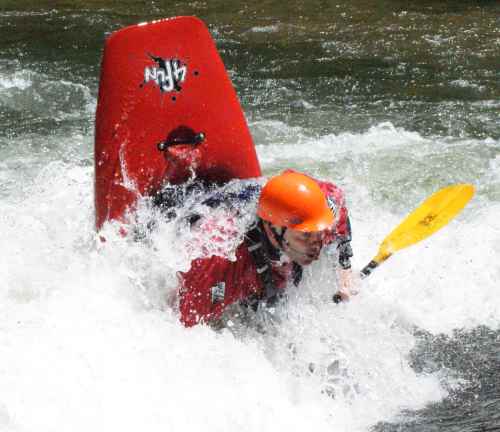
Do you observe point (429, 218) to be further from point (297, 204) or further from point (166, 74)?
point (166, 74)

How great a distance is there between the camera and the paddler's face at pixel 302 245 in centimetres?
292

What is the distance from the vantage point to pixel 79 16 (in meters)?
9.39

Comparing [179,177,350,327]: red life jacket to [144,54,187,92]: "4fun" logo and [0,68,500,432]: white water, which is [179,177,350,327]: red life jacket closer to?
[0,68,500,432]: white water

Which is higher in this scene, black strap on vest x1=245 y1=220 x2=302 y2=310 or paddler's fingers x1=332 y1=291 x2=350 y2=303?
black strap on vest x1=245 y1=220 x2=302 y2=310

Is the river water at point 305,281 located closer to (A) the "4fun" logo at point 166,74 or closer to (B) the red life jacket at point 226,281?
(B) the red life jacket at point 226,281

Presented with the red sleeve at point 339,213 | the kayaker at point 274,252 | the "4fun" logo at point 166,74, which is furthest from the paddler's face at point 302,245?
the "4fun" logo at point 166,74

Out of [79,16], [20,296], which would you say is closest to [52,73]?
[79,16]

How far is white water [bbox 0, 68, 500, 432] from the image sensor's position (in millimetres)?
2945

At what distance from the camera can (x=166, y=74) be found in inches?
148

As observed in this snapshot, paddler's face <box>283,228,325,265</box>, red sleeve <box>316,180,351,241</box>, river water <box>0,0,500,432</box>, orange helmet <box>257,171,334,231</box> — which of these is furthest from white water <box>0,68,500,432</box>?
orange helmet <box>257,171,334,231</box>

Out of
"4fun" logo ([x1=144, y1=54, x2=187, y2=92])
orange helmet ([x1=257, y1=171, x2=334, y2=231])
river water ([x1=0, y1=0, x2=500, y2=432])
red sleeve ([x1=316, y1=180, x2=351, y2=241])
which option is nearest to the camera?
orange helmet ([x1=257, y1=171, x2=334, y2=231])

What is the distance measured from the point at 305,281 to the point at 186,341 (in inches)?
22.5

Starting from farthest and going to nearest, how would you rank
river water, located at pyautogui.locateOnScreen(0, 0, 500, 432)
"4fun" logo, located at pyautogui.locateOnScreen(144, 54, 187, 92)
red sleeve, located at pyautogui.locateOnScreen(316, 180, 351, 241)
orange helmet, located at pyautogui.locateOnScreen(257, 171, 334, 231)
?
"4fun" logo, located at pyautogui.locateOnScreen(144, 54, 187, 92), red sleeve, located at pyautogui.locateOnScreen(316, 180, 351, 241), river water, located at pyautogui.locateOnScreen(0, 0, 500, 432), orange helmet, located at pyautogui.locateOnScreen(257, 171, 334, 231)

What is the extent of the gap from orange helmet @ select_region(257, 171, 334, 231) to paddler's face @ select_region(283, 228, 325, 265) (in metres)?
0.03
